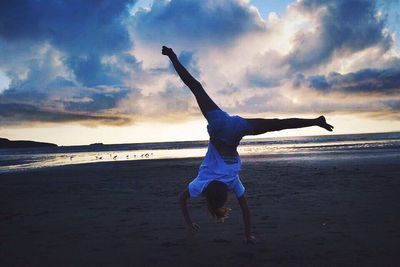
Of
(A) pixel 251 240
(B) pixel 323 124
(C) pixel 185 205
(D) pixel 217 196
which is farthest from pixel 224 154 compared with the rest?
(B) pixel 323 124

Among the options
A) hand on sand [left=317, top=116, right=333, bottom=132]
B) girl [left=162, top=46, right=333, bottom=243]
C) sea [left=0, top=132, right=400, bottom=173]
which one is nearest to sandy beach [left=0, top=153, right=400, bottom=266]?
girl [left=162, top=46, right=333, bottom=243]

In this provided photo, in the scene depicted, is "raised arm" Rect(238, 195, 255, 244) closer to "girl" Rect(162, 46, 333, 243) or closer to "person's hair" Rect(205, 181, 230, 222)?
"girl" Rect(162, 46, 333, 243)

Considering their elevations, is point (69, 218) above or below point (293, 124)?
below

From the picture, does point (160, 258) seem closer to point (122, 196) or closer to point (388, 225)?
point (388, 225)

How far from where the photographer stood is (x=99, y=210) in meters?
8.50

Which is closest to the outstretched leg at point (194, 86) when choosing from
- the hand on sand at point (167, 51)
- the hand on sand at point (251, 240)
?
the hand on sand at point (167, 51)

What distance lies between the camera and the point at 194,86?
588cm

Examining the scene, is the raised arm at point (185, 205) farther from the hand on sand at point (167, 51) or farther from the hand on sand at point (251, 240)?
the hand on sand at point (167, 51)

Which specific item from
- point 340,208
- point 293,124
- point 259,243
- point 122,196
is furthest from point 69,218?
point 340,208

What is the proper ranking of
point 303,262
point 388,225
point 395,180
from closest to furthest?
point 303,262
point 388,225
point 395,180

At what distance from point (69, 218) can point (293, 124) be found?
16.5 ft

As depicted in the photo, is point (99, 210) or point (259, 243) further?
point (99, 210)

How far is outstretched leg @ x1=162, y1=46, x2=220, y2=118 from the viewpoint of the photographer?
18.4 ft

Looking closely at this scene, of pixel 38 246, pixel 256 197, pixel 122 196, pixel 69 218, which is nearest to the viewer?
pixel 38 246
